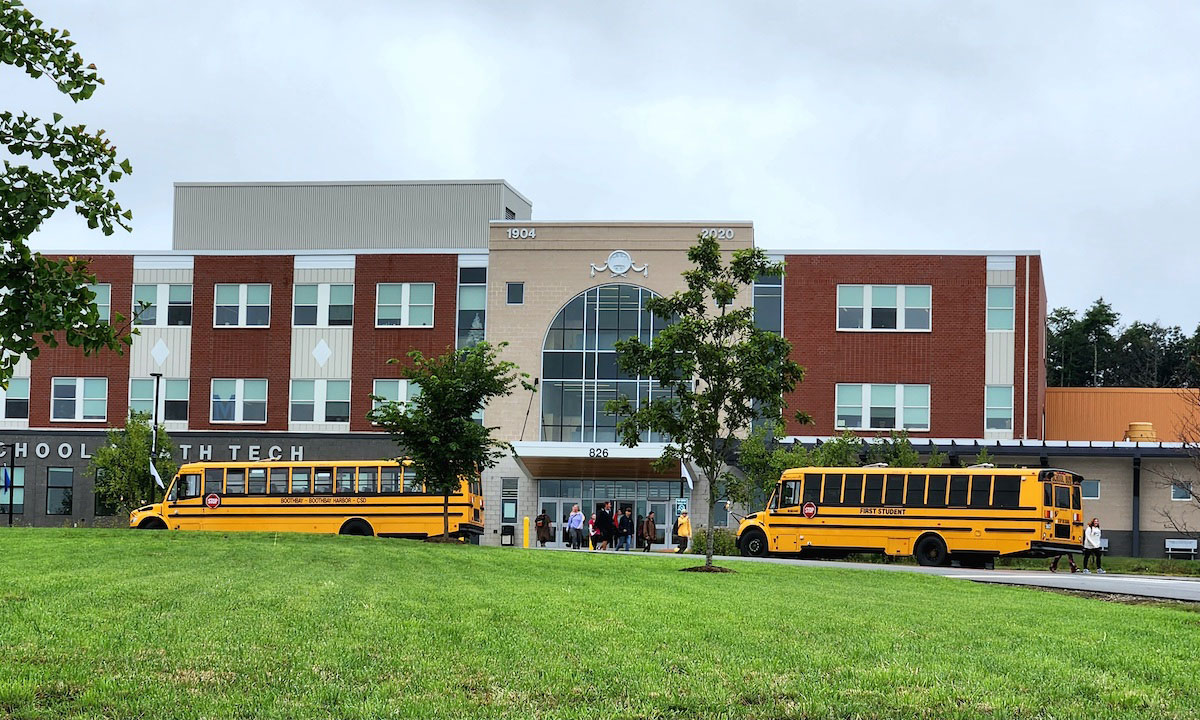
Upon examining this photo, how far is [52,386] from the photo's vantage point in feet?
200

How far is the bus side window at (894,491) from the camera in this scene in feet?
134

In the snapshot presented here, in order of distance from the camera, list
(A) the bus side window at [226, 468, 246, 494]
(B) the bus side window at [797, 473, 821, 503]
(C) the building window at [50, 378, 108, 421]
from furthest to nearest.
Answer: (C) the building window at [50, 378, 108, 421] → (A) the bus side window at [226, 468, 246, 494] → (B) the bus side window at [797, 473, 821, 503]

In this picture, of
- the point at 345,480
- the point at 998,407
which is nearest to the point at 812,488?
the point at 345,480

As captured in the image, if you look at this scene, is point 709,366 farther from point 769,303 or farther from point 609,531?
point 769,303

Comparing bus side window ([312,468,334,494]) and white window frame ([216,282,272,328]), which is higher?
white window frame ([216,282,272,328])

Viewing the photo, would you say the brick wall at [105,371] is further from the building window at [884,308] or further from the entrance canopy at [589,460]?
the building window at [884,308]

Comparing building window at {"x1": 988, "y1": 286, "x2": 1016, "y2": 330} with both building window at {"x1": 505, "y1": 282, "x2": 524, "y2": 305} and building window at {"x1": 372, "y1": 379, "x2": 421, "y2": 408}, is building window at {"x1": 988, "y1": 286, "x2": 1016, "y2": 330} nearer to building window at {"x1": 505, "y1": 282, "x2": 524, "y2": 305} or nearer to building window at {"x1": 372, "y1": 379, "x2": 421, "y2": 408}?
building window at {"x1": 505, "y1": 282, "x2": 524, "y2": 305}

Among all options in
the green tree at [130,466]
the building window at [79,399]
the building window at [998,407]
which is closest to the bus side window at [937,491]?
the building window at [998,407]

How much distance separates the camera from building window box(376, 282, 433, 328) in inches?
2350

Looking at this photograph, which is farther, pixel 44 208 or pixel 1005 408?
pixel 1005 408

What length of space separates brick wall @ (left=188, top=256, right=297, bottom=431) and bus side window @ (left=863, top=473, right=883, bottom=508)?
27252 mm

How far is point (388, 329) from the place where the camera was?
196 ft

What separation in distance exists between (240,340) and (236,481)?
14817mm

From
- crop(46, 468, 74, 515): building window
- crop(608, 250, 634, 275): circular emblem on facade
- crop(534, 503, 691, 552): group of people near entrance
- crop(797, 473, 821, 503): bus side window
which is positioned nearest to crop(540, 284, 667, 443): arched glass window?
crop(608, 250, 634, 275): circular emblem on facade
